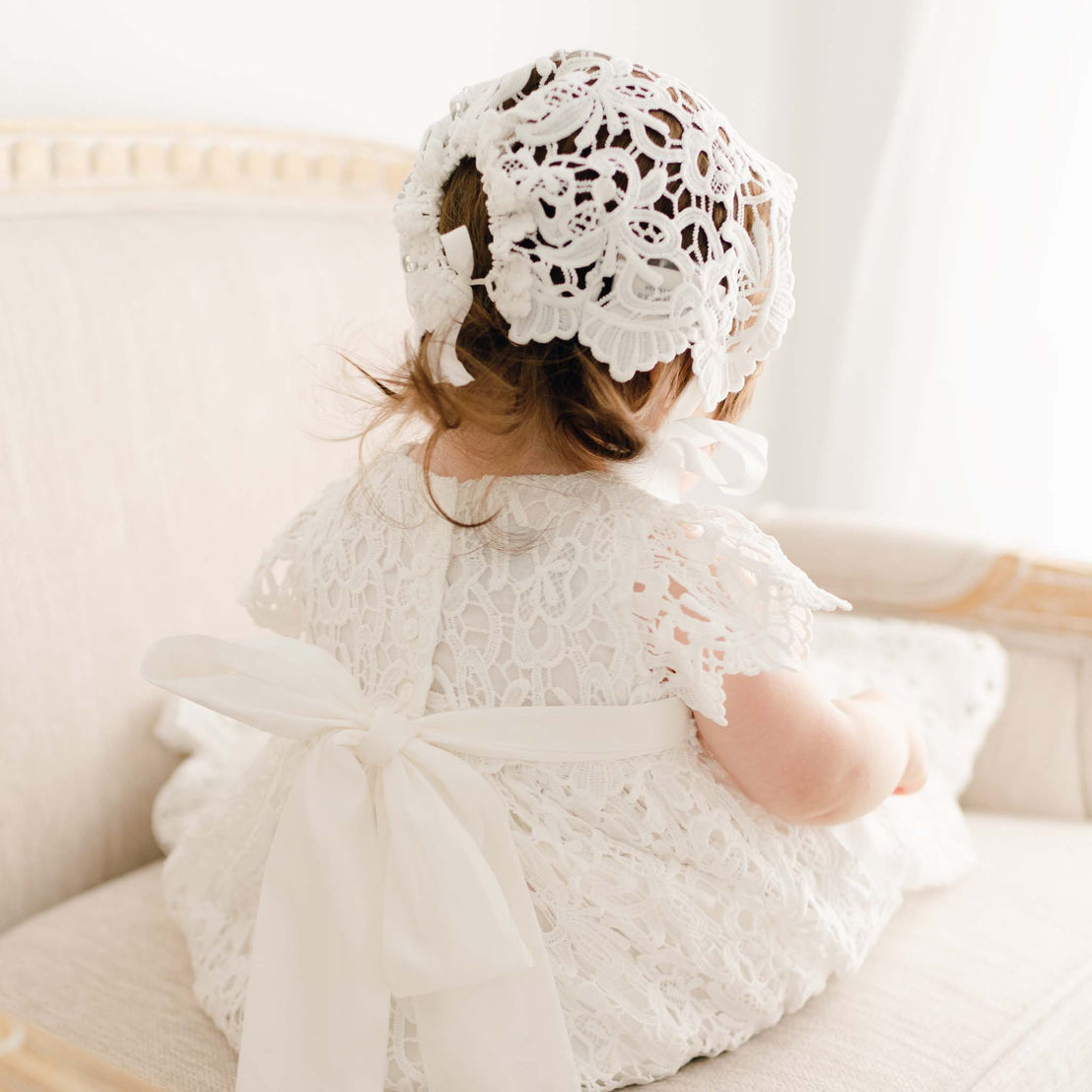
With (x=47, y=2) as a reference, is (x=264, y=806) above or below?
below

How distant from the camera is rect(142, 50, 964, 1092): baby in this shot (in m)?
0.69

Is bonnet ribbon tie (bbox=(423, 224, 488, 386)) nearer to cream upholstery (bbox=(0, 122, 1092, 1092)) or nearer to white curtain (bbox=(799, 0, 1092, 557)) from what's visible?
cream upholstery (bbox=(0, 122, 1092, 1092))

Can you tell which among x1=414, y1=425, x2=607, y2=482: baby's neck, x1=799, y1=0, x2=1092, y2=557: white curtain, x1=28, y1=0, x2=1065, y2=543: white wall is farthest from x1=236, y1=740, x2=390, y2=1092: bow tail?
x1=799, y1=0, x2=1092, y2=557: white curtain

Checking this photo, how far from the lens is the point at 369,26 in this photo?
1420mm

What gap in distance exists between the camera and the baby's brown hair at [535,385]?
0.73 m

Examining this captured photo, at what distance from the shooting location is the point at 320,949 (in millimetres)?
725

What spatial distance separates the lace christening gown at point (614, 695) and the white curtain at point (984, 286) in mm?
1055

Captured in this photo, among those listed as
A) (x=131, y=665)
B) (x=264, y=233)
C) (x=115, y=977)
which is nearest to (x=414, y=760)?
(x=115, y=977)

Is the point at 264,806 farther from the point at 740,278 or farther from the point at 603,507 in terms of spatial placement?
the point at 740,278

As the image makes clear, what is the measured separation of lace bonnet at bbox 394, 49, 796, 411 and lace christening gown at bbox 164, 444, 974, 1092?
0.11 m

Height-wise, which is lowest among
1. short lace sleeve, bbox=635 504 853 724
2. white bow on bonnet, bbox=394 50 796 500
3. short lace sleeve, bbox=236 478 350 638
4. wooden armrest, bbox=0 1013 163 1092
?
wooden armrest, bbox=0 1013 163 1092

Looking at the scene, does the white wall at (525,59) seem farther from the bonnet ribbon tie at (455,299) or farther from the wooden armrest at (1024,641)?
the bonnet ribbon tie at (455,299)

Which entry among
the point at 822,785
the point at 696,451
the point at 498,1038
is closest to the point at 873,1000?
the point at 822,785

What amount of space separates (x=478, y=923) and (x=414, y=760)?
0.11 m
